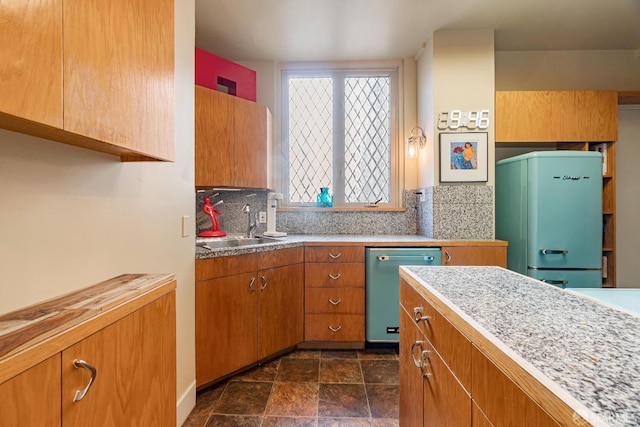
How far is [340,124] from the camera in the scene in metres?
3.06

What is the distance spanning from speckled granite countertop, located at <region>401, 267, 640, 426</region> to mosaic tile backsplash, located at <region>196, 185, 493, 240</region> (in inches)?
60.9

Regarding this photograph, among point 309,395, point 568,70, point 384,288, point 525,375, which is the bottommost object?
point 309,395

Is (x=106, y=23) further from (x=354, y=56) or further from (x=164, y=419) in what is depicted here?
(x=354, y=56)

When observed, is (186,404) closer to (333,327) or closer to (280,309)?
(280,309)

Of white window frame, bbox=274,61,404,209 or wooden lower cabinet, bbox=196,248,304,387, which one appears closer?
wooden lower cabinet, bbox=196,248,304,387

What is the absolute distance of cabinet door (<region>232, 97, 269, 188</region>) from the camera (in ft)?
7.68

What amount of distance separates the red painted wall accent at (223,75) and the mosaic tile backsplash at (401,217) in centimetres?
92

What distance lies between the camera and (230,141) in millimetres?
2287

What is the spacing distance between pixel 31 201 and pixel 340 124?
2.65 m

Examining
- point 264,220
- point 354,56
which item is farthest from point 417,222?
point 354,56

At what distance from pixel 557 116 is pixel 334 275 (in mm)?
2370

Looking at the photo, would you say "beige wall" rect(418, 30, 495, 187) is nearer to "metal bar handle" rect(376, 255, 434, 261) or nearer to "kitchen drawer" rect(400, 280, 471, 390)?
"metal bar handle" rect(376, 255, 434, 261)

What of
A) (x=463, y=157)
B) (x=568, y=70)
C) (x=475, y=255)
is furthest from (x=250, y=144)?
(x=568, y=70)

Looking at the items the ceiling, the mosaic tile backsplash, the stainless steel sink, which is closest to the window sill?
the mosaic tile backsplash
